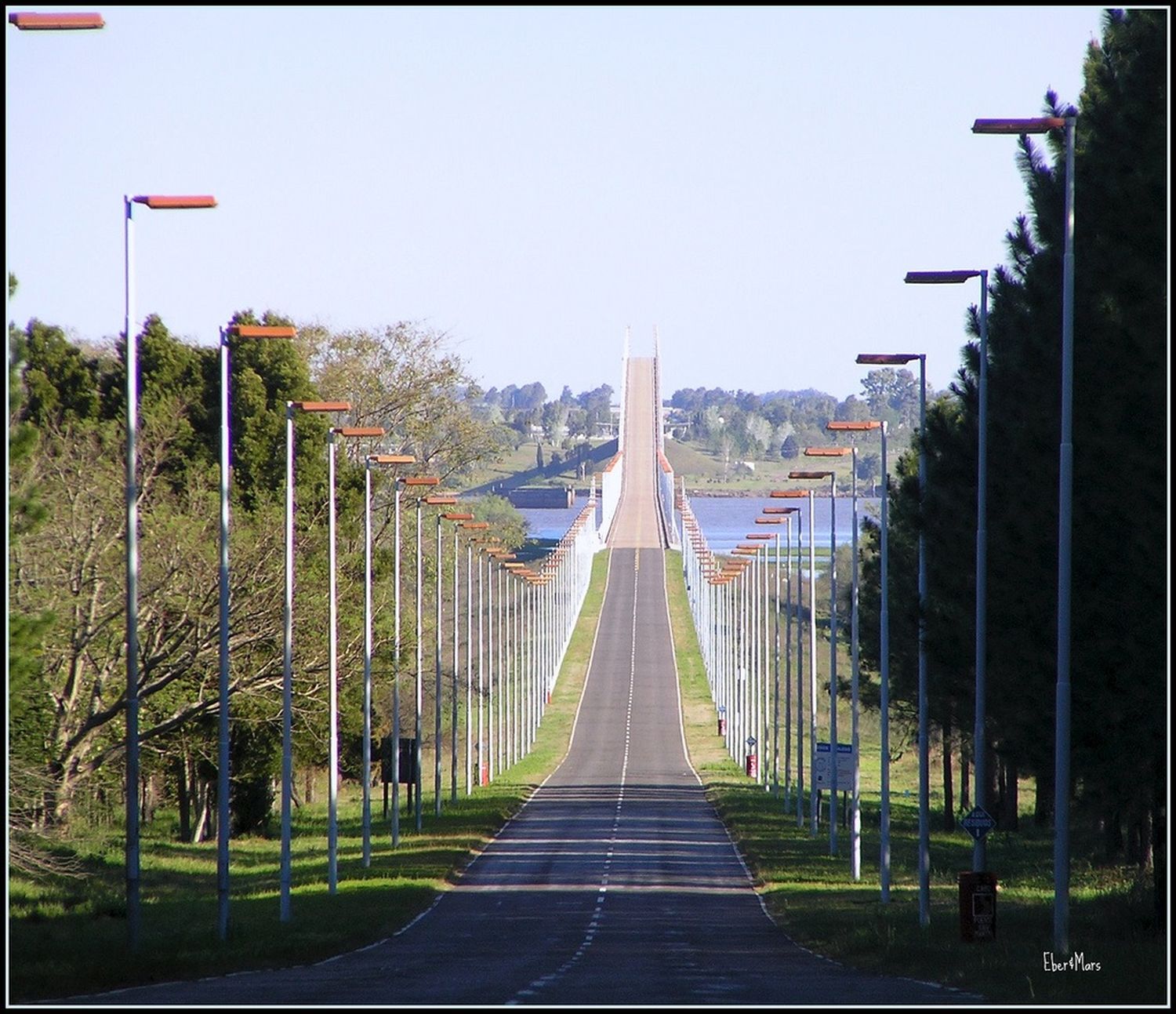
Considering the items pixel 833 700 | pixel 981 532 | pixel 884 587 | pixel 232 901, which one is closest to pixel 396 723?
pixel 232 901

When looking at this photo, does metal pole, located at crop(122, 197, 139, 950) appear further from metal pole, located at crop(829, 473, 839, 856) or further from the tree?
the tree

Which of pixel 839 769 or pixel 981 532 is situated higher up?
pixel 981 532

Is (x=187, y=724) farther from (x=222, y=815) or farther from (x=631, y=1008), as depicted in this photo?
(x=631, y=1008)

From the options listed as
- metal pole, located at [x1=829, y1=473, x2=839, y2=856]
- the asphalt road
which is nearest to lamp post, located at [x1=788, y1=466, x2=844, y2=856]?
metal pole, located at [x1=829, y1=473, x2=839, y2=856]

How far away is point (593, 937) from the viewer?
33.1 m

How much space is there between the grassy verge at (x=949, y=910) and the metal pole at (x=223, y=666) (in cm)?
945

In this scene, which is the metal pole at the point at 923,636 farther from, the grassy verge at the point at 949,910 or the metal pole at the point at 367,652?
the metal pole at the point at 367,652

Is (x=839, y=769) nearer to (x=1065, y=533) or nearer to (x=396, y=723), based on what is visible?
(x=396, y=723)

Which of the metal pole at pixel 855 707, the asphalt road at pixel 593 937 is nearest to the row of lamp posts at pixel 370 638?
the asphalt road at pixel 593 937

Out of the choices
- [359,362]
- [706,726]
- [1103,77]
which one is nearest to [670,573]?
[706,726]

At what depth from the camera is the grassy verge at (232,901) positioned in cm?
2453

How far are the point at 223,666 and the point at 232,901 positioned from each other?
38.1ft

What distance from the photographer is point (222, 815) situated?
30781 millimetres

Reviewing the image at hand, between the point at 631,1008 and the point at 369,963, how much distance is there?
9.64 metres
